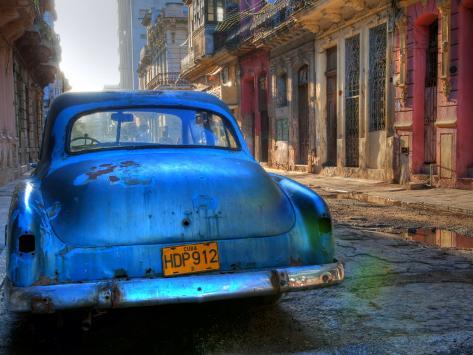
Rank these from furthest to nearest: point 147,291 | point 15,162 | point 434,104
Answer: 1. point 15,162
2. point 434,104
3. point 147,291

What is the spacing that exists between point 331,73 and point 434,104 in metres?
5.92

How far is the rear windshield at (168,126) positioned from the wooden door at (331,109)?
15.1m

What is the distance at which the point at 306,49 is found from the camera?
20922mm

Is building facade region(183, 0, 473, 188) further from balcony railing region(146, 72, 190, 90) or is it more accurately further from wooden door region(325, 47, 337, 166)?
balcony railing region(146, 72, 190, 90)

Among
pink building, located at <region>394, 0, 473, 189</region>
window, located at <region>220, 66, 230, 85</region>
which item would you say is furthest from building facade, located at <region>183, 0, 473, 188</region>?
window, located at <region>220, 66, 230, 85</region>

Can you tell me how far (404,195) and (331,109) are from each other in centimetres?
822

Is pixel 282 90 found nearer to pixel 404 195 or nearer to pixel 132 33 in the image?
pixel 404 195

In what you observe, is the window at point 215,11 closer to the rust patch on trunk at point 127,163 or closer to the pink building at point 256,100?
the pink building at point 256,100

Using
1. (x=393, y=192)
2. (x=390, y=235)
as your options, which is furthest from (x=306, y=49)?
(x=390, y=235)

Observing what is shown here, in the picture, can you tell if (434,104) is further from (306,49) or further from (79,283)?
(79,283)

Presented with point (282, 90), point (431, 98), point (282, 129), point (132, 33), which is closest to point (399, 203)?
point (431, 98)

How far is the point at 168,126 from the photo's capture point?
4.56 metres

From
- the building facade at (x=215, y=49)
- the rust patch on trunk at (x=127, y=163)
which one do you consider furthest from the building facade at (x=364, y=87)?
the rust patch on trunk at (x=127, y=163)

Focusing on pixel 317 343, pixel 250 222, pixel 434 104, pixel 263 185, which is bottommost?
pixel 317 343
